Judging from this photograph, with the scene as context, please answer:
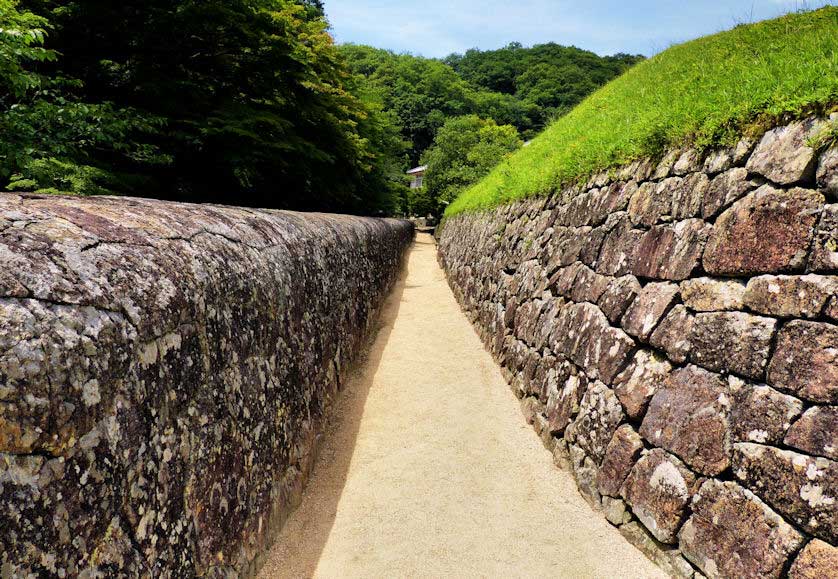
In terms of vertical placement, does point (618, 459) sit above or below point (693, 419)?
below

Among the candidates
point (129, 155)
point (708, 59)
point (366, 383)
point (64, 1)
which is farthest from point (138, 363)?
point (64, 1)

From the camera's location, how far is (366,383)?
22.2 ft

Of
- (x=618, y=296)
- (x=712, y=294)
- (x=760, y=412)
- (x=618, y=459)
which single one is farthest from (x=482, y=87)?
(x=760, y=412)

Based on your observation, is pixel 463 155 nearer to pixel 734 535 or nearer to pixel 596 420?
pixel 596 420

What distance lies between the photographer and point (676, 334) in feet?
11.6

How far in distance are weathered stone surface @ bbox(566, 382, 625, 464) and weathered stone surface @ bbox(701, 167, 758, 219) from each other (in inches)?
67.1

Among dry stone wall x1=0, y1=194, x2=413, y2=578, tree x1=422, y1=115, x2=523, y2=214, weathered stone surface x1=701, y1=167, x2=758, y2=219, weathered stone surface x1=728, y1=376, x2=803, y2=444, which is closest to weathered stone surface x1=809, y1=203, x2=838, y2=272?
weathered stone surface x1=701, y1=167, x2=758, y2=219

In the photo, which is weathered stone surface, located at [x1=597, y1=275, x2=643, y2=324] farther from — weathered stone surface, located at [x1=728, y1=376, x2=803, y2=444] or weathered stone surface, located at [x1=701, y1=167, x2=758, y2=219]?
weathered stone surface, located at [x1=728, y1=376, x2=803, y2=444]

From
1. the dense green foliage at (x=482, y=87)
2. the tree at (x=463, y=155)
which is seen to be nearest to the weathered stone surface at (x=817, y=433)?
the tree at (x=463, y=155)

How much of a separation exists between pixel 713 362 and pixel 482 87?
8099cm

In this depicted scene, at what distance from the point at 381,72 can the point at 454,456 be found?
66.3 metres

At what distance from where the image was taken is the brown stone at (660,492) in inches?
A: 126

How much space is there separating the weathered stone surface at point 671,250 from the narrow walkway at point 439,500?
6.94 ft

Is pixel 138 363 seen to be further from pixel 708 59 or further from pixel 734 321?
pixel 708 59
